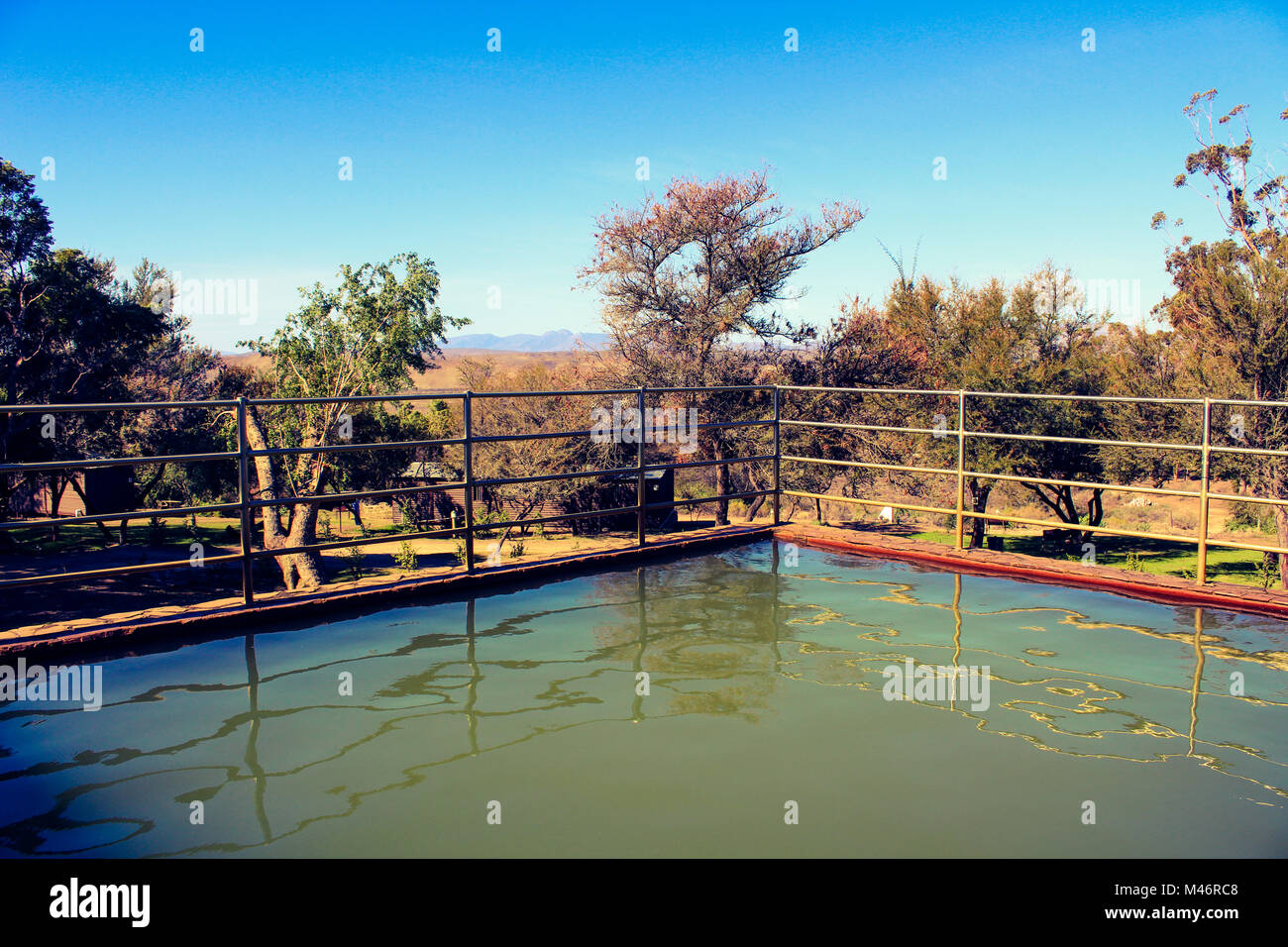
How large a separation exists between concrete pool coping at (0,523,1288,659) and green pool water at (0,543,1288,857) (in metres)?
0.21

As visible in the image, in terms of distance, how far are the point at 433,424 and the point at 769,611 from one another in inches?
760

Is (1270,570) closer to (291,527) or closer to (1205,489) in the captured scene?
(1205,489)

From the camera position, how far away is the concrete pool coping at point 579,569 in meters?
4.46

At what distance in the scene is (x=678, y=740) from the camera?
3.21 m

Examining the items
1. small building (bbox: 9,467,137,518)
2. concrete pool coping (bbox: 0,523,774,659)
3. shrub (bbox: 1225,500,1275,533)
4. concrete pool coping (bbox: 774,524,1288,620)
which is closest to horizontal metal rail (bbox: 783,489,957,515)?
concrete pool coping (bbox: 774,524,1288,620)

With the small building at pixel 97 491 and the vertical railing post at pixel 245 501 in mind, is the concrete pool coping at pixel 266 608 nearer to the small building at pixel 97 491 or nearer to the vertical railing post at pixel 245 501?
the vertical railing post at pixel 245 501

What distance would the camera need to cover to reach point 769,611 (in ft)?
16.3

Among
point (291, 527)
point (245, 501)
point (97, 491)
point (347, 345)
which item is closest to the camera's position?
point (245, 501)

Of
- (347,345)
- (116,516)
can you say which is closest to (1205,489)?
(116,516)

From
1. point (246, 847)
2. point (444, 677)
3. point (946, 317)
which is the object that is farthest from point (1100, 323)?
point (246, 847)

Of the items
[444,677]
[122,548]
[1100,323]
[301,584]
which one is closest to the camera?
[444,677]

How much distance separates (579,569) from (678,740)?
3059 millimetres

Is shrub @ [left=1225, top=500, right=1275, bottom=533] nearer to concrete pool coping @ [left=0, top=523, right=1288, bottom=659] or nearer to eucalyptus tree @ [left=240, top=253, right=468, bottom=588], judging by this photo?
concrete pool coping @ [left=0, top=523, right=1288, bottom=659]
